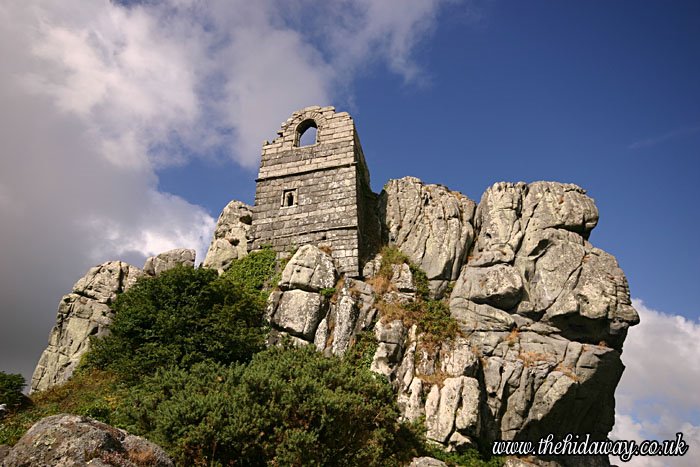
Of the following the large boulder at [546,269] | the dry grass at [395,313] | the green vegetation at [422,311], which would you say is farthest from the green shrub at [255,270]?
the large boulder at [546,269]

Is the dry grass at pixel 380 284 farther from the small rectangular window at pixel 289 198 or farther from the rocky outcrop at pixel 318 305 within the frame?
the small rectangular window at pixel 289 198

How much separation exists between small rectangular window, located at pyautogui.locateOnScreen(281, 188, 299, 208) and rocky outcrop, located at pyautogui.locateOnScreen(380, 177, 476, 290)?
4.52 metres

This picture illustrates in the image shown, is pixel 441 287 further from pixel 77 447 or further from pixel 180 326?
pixel 77 447

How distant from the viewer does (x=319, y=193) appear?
24.0 metres

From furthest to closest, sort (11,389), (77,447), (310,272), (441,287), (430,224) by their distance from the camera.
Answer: (430,224), (441,287), (310,272), (11,389), (77,447)

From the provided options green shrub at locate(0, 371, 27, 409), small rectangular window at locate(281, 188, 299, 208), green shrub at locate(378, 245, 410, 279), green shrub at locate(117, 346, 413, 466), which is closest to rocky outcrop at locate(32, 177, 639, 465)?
green shrub at locate(378, 245, 410, 279)

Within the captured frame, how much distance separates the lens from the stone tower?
2272cm

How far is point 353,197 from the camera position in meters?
23.3

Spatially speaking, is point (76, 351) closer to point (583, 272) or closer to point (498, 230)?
point (498, 230)

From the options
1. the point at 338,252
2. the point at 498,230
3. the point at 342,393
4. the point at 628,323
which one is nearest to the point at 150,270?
the point at 338,252

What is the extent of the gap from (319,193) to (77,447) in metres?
17.0

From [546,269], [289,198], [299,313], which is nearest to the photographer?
[299,313]

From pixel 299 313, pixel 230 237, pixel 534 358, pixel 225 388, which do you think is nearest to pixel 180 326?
pixel 299 313

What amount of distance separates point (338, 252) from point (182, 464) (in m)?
12.4
